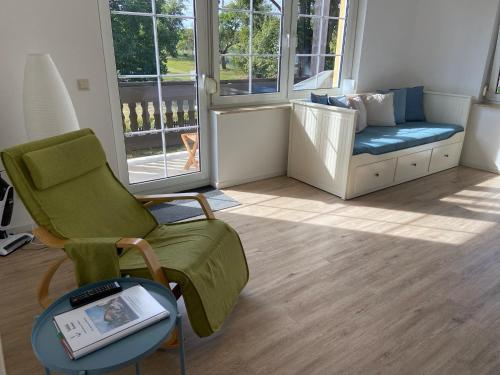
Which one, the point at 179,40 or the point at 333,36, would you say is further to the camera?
the point at 333,36

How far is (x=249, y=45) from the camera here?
3557 millimetres

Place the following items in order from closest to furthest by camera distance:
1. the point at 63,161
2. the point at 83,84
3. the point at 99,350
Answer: the point at 99,350 < the point at 63,161 < the point at 83,84

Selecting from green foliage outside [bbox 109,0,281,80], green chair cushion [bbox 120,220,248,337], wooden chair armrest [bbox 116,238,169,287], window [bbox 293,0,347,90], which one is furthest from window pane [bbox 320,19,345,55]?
wooden chair armrest [bbox 116,238,169,287]

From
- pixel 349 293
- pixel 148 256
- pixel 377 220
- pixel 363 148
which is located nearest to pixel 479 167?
pixel 363 148

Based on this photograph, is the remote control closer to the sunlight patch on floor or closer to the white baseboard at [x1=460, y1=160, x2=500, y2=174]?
the sunlight patch on floor

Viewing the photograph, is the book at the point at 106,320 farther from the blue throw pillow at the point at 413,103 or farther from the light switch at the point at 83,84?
the blue throw pillow at the point at 413,103

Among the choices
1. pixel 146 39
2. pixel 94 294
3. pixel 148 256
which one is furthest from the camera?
pixel 146 39

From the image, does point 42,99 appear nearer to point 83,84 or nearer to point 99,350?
point 83,84

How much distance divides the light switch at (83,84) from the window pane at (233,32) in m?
1.23

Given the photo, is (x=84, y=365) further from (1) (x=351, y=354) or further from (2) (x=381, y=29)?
(2) (x=381, y=29)

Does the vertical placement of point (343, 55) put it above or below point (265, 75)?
above

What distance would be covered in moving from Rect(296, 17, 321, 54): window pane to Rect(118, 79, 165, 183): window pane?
1612 mm

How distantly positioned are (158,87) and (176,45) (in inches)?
15.2

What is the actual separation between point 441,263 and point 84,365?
2.20m
